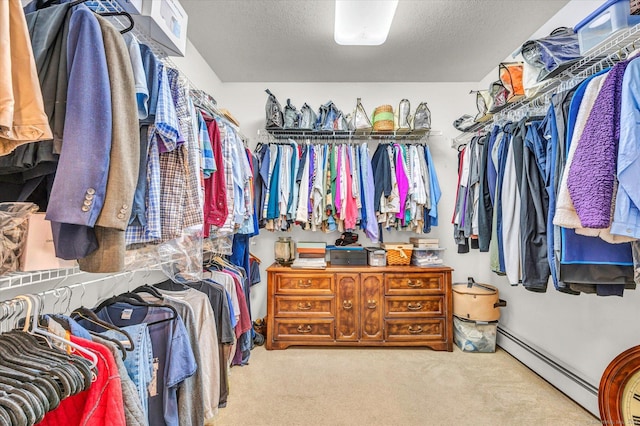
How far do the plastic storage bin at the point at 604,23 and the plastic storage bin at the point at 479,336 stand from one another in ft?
6.95

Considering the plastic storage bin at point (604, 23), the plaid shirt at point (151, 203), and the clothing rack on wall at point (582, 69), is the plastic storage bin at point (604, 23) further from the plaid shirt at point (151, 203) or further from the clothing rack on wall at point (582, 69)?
the plaid shirt at point (151, 203)

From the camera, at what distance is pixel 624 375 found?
1.53 metres

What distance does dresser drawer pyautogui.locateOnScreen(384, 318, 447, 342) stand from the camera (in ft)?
8.95

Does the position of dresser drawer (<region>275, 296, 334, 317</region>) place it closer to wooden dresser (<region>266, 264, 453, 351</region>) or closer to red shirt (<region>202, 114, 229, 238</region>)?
wooden dresser (<region>266, 264, 453, 351</region>)

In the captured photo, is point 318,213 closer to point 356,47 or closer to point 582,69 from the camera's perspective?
point 356,47

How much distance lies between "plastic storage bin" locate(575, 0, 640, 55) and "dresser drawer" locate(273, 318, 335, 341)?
8.05ft

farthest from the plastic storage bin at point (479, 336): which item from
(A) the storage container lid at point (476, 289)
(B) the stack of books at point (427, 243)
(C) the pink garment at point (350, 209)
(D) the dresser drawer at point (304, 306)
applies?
(C) the pink garment at point (350, 209)

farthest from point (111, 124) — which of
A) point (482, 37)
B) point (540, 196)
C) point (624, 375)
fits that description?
point (482, 37)

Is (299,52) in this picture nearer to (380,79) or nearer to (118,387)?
(380,79)

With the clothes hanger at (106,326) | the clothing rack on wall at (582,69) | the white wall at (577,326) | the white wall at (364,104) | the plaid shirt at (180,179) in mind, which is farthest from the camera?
the white wall at (364,104)

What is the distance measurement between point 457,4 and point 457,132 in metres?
1.39

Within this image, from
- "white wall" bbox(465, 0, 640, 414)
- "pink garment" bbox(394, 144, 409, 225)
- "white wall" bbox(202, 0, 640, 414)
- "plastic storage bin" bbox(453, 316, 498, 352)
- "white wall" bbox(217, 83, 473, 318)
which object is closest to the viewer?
"white wall" bbox(465, 0, 640, 414)

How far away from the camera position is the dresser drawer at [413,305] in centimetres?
275

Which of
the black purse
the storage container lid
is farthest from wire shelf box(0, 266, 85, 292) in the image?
the storage container lid
